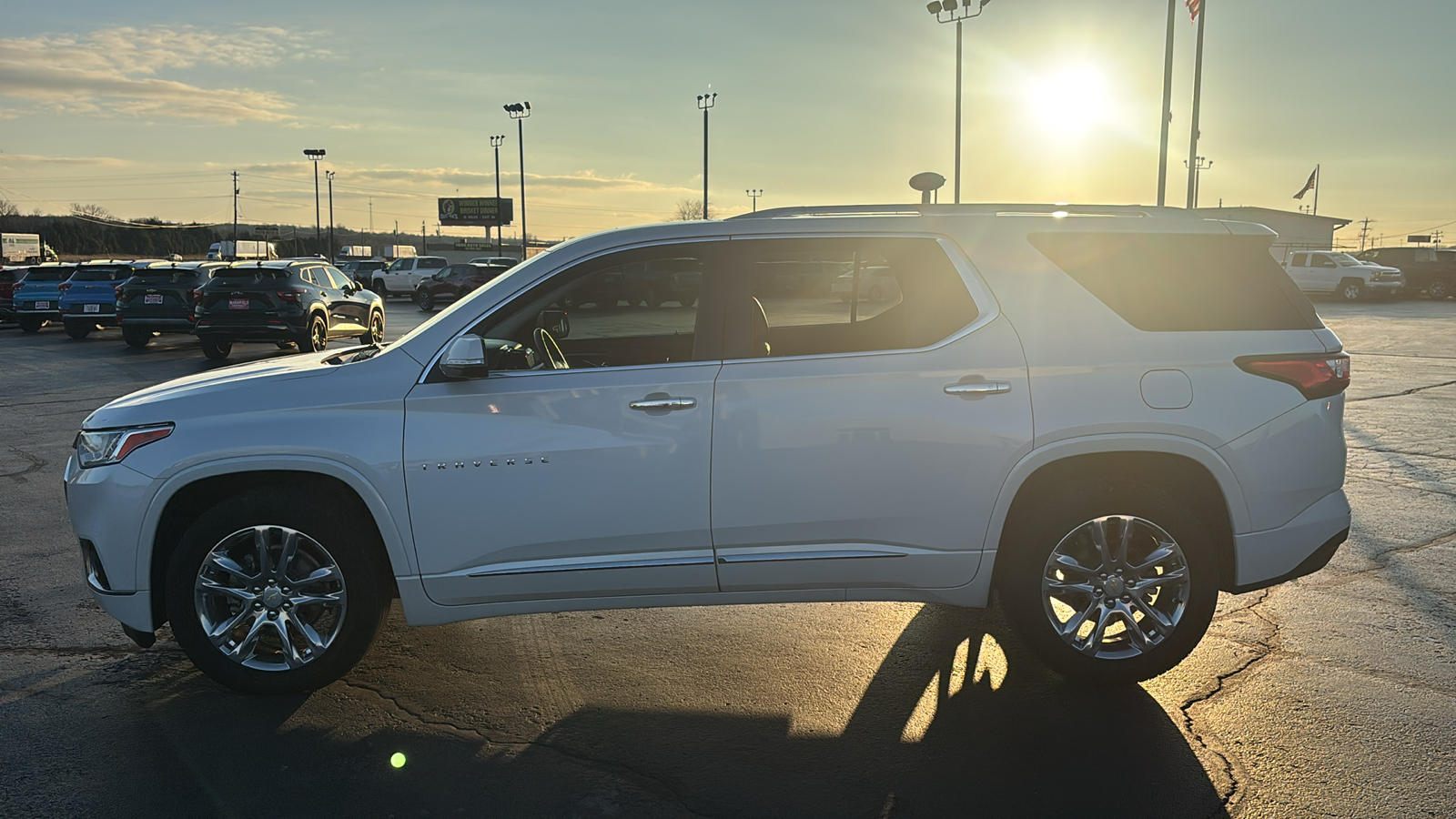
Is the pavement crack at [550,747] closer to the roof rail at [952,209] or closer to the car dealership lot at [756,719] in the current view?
the car dealership lot at [756,719]

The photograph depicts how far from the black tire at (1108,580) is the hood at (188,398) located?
2750mm

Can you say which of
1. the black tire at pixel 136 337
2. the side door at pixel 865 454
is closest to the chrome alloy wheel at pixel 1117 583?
the side door at pixel 865 454

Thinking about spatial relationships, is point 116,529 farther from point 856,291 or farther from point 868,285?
point 868,285

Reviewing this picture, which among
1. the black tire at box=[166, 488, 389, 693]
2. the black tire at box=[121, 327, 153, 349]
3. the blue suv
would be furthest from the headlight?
the blue suv

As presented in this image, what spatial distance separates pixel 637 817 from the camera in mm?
3127

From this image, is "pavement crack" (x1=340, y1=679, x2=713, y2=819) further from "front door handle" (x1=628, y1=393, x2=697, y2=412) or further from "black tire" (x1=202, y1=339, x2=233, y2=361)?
"black tire" (x1=202, y1=339, x2=233, y2=361)

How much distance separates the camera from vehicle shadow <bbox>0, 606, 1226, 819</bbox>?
321 centimetres

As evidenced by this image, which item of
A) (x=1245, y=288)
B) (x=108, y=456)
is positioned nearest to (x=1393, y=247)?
(x=1245, y=288)

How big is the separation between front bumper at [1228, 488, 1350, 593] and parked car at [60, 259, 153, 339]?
2444 centimetres

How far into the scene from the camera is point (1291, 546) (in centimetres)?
406

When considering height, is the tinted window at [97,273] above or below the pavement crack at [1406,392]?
above

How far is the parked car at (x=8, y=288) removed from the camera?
89.7 ft

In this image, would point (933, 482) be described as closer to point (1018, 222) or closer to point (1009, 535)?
point (1009, 535)

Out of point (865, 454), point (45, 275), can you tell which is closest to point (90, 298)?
point (45, 275)
